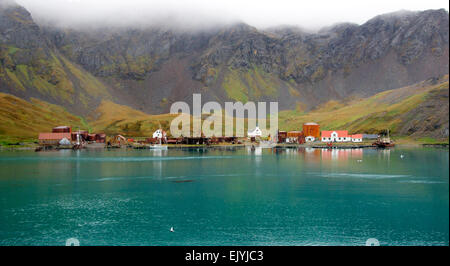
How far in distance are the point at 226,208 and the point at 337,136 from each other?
138289 mm

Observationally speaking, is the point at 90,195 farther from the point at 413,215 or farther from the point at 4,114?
the point at 4,114

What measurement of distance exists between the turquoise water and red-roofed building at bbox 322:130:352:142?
9955cm

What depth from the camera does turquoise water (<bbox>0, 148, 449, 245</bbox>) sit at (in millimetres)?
31922

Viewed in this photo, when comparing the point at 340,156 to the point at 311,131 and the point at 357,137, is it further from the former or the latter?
the point at 311,131

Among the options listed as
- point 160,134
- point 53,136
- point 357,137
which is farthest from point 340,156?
point 53,136

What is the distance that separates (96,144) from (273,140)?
255ft

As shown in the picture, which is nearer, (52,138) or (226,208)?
(226,208)

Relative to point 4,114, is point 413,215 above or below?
below

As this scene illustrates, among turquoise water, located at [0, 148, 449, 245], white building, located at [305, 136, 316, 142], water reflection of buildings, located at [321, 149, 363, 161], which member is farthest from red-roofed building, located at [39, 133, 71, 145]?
water reflection of buildings, located at [321, 149, 363, 161]

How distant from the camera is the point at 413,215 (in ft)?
125

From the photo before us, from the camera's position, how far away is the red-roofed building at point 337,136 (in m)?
170

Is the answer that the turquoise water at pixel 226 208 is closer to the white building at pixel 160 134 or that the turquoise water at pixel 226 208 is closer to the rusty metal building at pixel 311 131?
the white building at pixel 160 134

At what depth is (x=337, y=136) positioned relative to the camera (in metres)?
172
